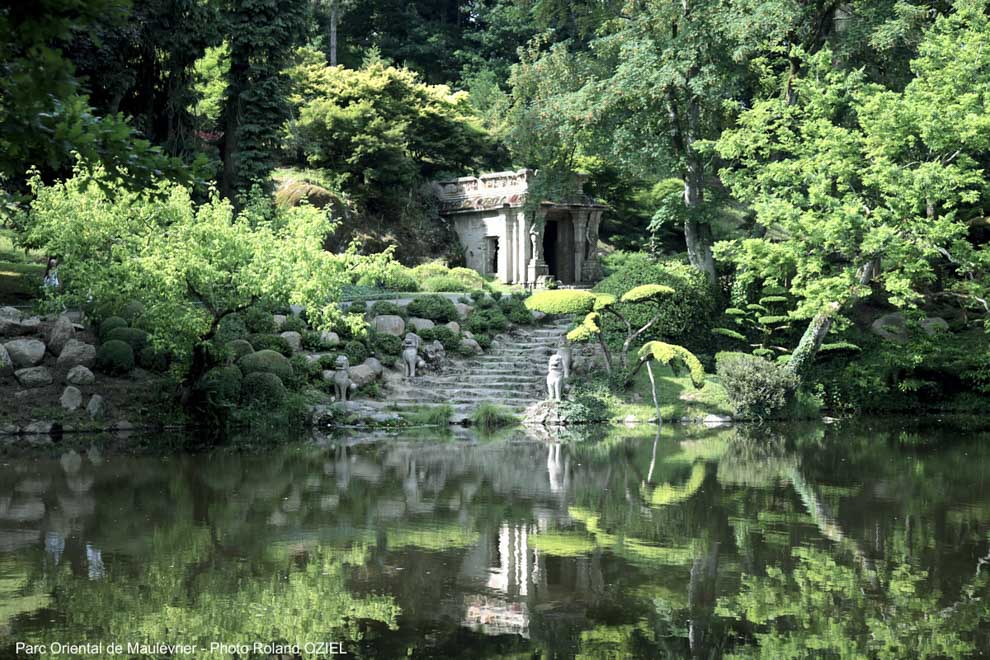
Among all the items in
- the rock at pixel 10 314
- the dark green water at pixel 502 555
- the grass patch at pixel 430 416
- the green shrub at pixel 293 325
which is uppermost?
the rock at pixel 10 314

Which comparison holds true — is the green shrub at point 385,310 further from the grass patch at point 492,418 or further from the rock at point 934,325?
the rock at point 934,325

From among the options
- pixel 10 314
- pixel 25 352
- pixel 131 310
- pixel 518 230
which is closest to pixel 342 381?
pixel 131 310

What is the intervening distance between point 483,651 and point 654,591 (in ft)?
6.08

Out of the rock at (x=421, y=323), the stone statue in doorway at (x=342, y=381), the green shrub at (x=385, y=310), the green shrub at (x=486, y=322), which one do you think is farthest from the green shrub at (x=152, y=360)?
the green shrub at (x=486, y=322)

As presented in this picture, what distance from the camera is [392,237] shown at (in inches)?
1444

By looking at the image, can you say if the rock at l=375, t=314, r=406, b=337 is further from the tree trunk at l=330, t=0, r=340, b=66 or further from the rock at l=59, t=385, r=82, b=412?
the tree trunk at l=330, t=0, r=340, b=66

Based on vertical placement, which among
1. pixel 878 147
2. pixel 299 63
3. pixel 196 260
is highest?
pixel 299 63

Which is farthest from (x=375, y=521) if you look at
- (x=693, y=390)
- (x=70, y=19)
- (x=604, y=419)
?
(x=693, y=390)

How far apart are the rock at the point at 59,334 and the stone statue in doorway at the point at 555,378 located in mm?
9577

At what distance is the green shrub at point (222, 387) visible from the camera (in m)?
19.3

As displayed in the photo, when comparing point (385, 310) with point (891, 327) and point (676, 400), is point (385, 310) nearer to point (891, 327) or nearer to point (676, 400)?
point (676, 400)

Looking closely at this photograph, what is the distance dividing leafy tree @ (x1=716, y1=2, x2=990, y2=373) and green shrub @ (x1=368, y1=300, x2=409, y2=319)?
7860mm

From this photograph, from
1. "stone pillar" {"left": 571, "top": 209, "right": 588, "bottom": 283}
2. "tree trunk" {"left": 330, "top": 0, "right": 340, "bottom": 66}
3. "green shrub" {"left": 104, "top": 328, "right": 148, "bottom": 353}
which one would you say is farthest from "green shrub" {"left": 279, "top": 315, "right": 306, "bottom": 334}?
"tree trunk" {"left": 330, "top": 0, "right": 340, "bottom": 66}

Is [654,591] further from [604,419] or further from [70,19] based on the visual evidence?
[604,419]
